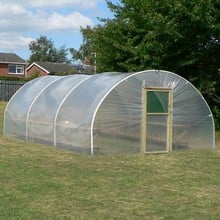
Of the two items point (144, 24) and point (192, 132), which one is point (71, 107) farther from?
point (144, 24)

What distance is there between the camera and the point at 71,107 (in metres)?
15.9

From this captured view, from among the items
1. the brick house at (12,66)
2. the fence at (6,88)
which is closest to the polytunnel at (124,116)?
the fence at (6,88)

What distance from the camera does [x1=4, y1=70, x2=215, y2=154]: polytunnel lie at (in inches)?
578

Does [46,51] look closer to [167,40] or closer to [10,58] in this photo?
[10,58]

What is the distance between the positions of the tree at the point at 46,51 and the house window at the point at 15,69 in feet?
114

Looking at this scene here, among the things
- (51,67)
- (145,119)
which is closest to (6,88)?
(145,119)

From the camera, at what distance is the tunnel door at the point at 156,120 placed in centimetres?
1518

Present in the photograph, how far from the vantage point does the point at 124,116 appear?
14.9 m

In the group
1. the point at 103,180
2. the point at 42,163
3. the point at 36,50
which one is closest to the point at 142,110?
the point at 42,163

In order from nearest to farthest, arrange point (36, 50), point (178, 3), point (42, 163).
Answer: point (42, 163) → point (178, 3) → point (36, 50)

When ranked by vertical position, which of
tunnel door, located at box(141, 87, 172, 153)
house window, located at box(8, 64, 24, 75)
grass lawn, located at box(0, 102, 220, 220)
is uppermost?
house window, located at box(8, 64, 24, 75)

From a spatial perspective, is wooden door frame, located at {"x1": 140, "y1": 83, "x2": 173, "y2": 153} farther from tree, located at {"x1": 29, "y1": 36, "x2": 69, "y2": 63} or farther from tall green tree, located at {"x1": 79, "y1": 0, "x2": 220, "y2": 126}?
tree, located at {"x1": 29, "y1": 36, "x2": 69, "y2": 63}

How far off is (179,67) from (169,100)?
577 centimetres

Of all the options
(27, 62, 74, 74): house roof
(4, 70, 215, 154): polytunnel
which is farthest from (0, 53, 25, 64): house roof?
(4, 70, 215, 154): polytunnel
